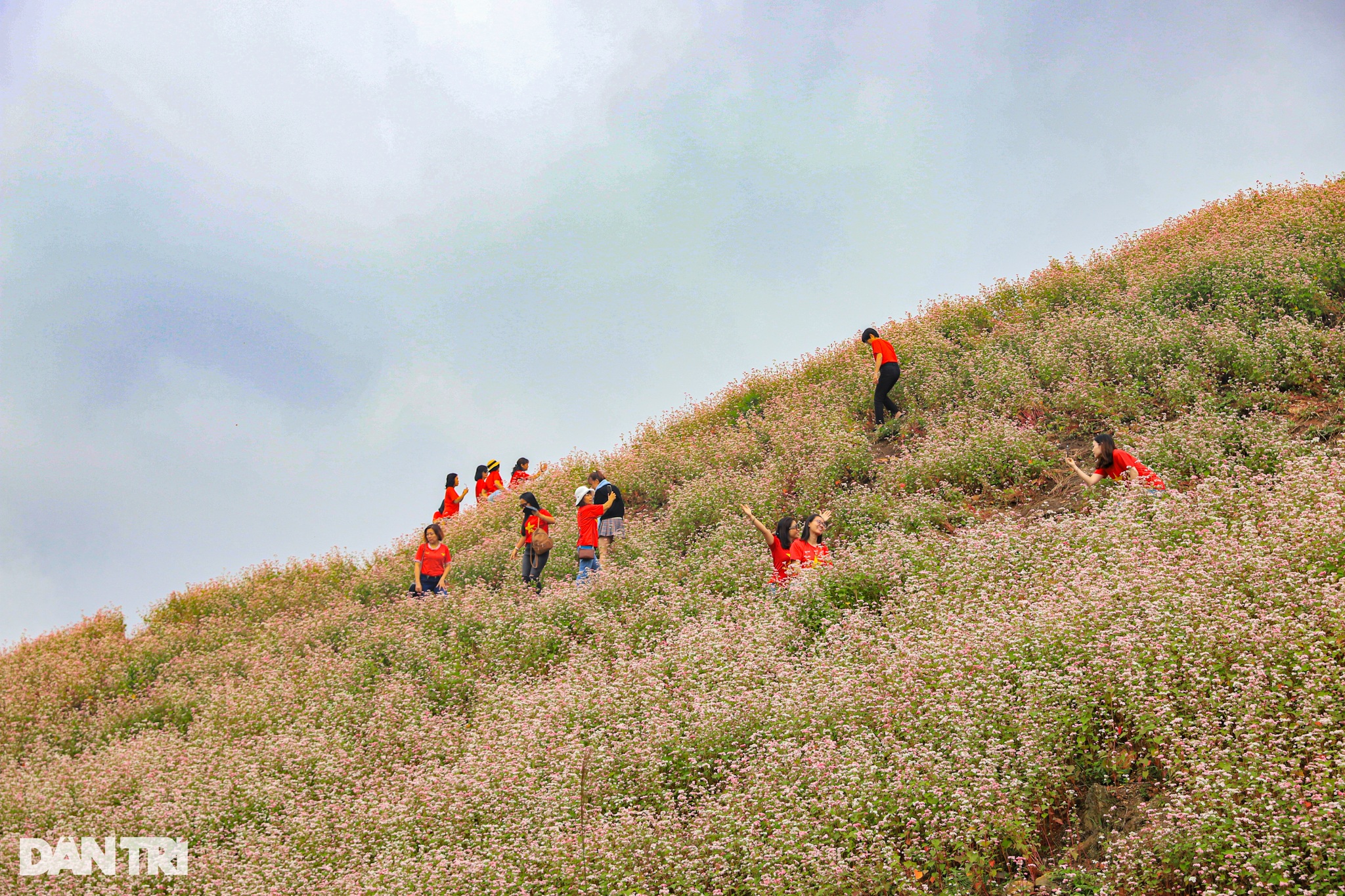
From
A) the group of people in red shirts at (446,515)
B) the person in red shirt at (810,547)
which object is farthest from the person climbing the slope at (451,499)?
the person in red shirt at (810,547)

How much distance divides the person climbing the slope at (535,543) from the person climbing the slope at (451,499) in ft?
17.0

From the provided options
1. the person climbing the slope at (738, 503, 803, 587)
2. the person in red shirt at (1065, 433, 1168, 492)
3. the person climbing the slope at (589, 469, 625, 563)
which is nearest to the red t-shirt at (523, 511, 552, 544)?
the person climbing the slope at (589, 469, 625, 563)

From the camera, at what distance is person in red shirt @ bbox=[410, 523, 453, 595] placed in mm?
14969

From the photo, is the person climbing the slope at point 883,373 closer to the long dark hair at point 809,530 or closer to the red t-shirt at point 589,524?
the long dark hair at point 809,530

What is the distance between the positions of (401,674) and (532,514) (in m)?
4.23

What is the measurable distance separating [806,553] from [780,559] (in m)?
0.36

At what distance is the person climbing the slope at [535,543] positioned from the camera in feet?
46.9

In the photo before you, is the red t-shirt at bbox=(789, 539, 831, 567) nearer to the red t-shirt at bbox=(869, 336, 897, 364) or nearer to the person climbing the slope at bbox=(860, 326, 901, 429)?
the person climbing the slope at bbox=(860, 326, 901, 429)

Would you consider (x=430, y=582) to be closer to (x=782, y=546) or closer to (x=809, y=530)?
(x=782, y=546)

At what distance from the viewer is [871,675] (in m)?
6.96

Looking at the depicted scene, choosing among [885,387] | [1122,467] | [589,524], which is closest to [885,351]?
[885,387]

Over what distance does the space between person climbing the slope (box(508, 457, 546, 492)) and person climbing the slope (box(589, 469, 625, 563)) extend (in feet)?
21.3

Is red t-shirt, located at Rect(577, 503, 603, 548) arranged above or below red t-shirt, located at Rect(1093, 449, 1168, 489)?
above

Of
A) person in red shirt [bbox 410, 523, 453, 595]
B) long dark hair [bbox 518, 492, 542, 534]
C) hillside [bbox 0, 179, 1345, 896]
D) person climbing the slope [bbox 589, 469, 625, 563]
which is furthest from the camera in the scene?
person in red shirt [bbox 410, 523, 453, 595]
